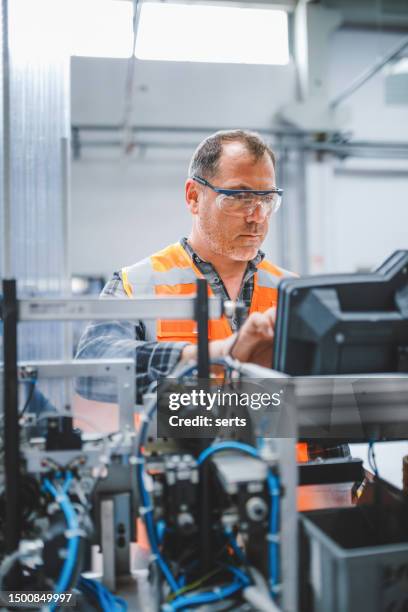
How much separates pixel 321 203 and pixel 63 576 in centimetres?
446

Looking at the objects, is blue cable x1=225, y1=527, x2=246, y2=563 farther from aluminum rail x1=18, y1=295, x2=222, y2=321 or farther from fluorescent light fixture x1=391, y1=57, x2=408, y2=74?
fluorescent light fixture x1=391, y1=57, x2=408, y2=74

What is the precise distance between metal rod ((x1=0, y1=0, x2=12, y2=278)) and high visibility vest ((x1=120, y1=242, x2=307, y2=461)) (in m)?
0.41

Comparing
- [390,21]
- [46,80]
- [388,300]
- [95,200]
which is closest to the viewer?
[388,300]

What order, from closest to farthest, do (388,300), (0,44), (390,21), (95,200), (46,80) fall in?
1. (388,300)
2. (0,44)
3. (46,80)
4. (95,200)
5. (390,21)

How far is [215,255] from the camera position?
154cm

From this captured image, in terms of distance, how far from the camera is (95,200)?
4.59 meters

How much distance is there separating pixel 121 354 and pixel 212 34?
4.40 meters

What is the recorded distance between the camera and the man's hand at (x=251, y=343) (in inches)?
36.5

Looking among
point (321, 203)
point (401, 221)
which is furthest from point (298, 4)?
point (401, 221)

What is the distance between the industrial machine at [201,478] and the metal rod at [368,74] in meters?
3.40

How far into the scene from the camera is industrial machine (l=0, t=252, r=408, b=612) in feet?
2.54

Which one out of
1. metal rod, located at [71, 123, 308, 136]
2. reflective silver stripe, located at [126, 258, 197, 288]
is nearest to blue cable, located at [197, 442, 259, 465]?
reflective silver stripe, located at [126, 258, 197, 288]

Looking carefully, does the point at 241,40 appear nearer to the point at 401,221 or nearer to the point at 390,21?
the point at 390,21

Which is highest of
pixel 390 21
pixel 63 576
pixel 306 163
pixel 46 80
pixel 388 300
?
pixel 390 21
